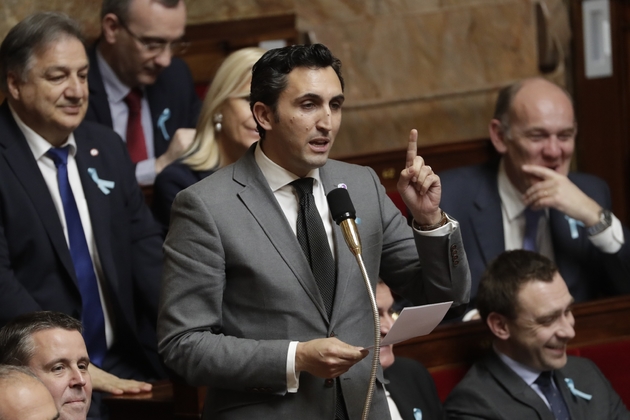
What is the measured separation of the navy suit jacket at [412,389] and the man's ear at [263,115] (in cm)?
96

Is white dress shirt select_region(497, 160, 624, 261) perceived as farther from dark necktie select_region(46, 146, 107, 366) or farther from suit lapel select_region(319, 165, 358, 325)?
suit lapel select_region(319, 165, 358, 325)

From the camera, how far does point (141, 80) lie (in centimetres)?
359

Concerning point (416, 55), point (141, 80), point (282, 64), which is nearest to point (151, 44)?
point (141, 80)

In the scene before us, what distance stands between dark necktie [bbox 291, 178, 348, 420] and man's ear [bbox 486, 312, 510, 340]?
97 cm

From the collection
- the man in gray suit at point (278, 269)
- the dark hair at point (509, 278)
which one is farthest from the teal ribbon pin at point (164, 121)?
the man in gray suit at point (278, 269)

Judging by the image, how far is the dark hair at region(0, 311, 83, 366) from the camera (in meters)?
2.20

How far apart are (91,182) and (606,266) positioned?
1644 mm

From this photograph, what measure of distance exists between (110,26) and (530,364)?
180cm

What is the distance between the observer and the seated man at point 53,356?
217cm

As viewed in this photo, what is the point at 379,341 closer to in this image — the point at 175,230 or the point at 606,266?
the point at 175,230

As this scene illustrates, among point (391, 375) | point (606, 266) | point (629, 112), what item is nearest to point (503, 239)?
point (606, 266)

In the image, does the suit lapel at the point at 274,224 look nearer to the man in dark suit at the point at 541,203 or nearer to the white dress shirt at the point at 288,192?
the white dress shirt at the point at 288,192

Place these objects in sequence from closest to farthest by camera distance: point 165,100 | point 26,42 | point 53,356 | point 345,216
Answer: point 345,216, point 53,356, point 26,42, point 165,100

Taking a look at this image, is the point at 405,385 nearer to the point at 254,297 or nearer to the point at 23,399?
the point at 254,297
